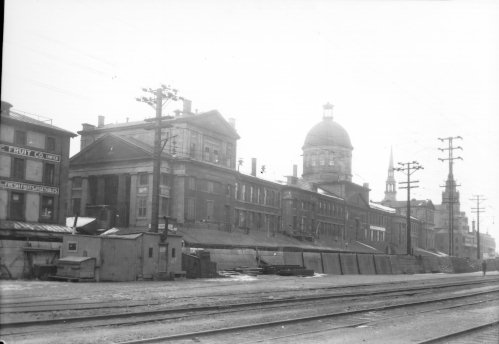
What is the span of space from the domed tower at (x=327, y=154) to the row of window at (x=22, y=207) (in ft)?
190

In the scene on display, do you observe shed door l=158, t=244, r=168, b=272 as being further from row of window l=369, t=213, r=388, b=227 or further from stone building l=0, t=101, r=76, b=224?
row of window l=369, t=213, r=388, b=227

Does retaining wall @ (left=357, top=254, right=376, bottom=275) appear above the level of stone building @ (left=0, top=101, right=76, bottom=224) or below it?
below

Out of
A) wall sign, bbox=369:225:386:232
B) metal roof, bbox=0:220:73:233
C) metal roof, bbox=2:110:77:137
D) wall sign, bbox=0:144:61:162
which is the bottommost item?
metal roof, bbox=0:220:73:233

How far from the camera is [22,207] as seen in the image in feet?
136

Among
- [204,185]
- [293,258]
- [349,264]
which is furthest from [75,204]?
[349,264]

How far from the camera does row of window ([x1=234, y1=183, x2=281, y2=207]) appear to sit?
6512 centimetres

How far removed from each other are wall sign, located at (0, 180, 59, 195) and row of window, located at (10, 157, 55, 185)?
0.44m

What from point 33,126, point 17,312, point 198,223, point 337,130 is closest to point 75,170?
point 198,223

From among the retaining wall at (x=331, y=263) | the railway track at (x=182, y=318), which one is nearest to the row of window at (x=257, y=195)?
the retaining wall at (x=331, y=263)

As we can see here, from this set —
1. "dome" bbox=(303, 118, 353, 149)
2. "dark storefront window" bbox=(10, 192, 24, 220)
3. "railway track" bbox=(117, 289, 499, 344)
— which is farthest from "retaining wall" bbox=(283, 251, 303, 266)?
"dome" bbox=(303, 118, 353, 149)

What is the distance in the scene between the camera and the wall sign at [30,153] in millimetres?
39669

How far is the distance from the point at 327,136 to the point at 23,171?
64.7m

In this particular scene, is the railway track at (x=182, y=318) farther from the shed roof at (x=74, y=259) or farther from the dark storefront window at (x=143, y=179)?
the dark storefront window at (x=143, y=179)

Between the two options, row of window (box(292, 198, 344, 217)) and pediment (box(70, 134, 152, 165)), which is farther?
row of window (box(292, 198, 344, 217))
